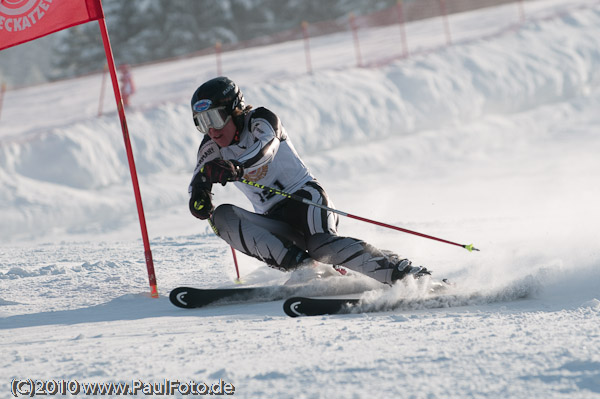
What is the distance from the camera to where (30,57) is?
6178 cm

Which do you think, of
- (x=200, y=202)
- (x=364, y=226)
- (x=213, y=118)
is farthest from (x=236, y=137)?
(x=364, y=226)

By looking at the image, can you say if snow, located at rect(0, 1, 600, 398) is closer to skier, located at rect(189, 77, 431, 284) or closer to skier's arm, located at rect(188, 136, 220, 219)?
skier, located at rect(189, 77, 431, 284)

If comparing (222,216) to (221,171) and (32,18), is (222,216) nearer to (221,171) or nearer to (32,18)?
(221,171)

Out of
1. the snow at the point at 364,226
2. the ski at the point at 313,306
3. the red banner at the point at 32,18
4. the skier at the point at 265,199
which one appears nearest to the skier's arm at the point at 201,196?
the skier at the point at 265,199

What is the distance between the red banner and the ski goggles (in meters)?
1.03

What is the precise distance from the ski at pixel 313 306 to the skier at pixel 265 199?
1.35 feet

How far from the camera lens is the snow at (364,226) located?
292 cm

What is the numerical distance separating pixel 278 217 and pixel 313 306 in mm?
1116

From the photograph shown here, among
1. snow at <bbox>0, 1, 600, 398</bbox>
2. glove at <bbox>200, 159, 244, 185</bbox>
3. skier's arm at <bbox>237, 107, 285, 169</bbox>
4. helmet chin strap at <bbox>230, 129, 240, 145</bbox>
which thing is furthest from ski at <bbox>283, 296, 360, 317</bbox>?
helmet chin strap at <bbox>230, 129, 240, 145</bbox>

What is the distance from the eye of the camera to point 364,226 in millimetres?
7844

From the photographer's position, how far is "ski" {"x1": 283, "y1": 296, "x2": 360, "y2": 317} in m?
3.97

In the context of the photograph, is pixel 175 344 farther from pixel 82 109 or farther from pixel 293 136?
pixel 82 109

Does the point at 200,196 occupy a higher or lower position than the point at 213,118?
lower

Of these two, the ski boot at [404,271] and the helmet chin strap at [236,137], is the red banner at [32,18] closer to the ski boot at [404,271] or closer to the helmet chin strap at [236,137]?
the helmet chin strap at [236,137]
